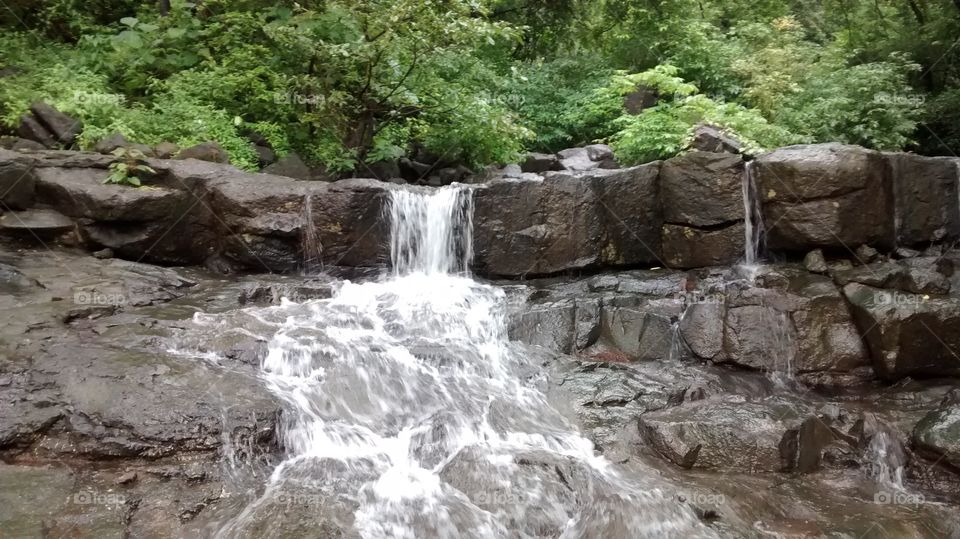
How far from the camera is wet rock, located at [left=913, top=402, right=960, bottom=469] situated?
595cm

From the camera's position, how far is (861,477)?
611cm

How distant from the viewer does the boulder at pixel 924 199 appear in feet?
28.8

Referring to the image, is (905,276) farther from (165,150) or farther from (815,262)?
(165,150)

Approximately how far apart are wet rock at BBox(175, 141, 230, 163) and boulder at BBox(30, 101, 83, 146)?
163cm

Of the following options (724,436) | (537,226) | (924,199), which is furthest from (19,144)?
(924,199)

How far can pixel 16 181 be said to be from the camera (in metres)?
8.54

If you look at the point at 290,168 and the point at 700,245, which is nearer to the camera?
the point at 700,245

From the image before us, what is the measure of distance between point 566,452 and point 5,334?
569 cm

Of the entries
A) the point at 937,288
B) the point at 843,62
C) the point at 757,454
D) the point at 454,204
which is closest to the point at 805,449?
the point at 757,454

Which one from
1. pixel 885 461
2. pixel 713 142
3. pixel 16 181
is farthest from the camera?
pixel 713 142

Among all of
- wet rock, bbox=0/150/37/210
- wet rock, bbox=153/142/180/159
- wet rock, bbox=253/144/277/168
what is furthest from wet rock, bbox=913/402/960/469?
wet rock, bbox=0/150/37/210

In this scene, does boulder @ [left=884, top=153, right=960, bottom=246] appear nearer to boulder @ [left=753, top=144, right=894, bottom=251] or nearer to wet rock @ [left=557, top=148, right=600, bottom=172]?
boulder @ [left=753, top=144, right=894, bottom=251]

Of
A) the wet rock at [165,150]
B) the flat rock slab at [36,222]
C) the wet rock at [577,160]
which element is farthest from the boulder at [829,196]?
the flat rock slab at [36,222]

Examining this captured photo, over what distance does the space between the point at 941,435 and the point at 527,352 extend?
4.29 m
